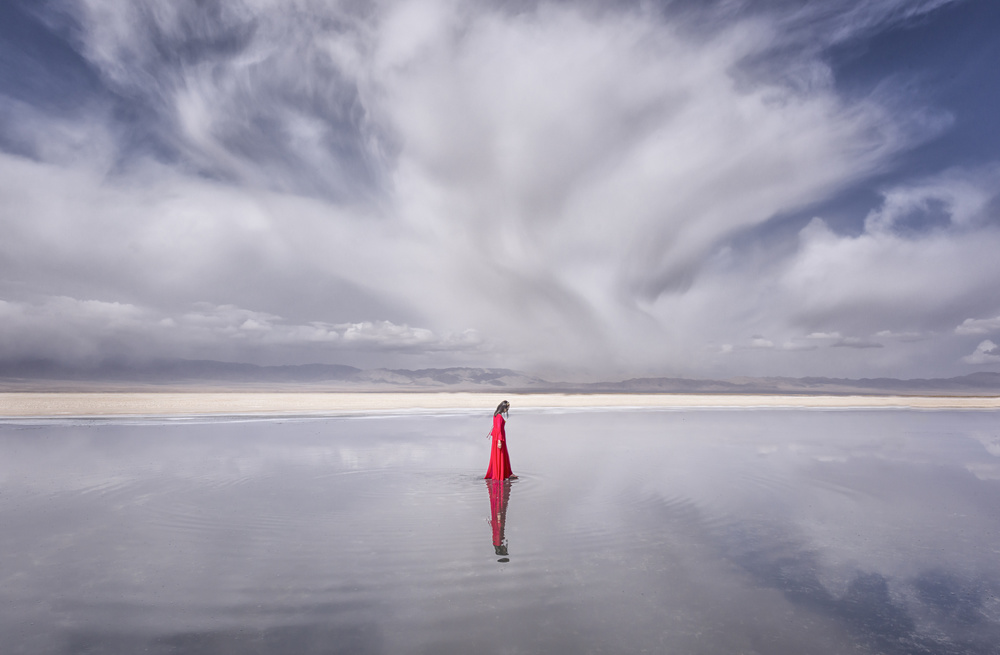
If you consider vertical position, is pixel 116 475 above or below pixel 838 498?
above

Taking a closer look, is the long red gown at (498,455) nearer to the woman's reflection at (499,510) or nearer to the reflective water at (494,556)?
the woman's reflection at (499,510)

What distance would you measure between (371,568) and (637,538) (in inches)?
187

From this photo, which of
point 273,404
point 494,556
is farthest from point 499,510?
point 273,404

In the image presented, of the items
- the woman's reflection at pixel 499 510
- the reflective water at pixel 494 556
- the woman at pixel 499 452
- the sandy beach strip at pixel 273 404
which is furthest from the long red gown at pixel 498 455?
the sandy beach strip at pixel 273 404

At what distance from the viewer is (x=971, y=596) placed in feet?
23.3

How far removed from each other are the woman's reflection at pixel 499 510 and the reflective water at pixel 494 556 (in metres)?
0.08

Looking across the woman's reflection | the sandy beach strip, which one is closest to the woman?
the woman's reflection

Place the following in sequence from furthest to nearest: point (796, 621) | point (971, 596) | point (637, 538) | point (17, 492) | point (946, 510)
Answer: point (17, 492)
point (946, 510)
point (637, 538)
point (971, 596)
point (796, 621)

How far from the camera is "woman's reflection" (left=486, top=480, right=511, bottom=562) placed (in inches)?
346

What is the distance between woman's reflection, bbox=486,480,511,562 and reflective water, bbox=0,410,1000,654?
0.08 meters

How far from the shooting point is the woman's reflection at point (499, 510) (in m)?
8.78

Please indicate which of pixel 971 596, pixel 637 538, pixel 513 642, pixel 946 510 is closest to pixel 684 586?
pixel 637 538

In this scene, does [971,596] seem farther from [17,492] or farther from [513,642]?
[17,492]

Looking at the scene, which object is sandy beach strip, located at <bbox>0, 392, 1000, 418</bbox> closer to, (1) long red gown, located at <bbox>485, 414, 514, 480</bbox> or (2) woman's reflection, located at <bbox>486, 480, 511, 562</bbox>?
(1) long red gown, located at <bbox>485, 414, 514, 480</bbox>
